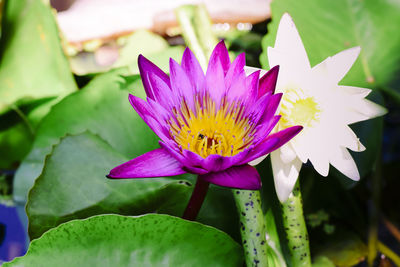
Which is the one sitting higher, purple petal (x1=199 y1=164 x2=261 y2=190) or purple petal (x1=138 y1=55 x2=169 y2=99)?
purple petal (x1=138 y1=55 x2=169 y2=99)

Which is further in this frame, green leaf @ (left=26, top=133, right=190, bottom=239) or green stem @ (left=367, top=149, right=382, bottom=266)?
green stem @ (left=367, top=149, right=382, bottom=266)

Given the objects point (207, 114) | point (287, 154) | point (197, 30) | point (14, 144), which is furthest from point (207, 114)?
point (14, 144)

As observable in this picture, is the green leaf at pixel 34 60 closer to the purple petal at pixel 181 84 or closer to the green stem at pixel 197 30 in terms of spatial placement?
the green stem at pixel 197 30

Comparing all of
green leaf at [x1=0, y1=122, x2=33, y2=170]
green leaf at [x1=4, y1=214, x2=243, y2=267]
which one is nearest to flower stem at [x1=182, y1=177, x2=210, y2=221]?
green leaf at [x1=4, y1=214, x2=243, y2=267]

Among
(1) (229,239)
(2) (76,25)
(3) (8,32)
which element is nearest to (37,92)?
(3) (8,32)

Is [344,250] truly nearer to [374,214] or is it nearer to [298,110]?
[374,214]

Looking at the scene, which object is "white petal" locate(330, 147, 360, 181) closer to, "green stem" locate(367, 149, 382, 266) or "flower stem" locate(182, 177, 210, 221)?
"flower stem" locate(182, 177, 210, 221)

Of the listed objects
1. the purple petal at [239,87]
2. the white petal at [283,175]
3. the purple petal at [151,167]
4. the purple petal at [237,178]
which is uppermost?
the purple petal at [239,87]

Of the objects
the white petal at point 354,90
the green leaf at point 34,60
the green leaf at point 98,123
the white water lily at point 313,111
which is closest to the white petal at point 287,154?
the white water lily at point 313,111
